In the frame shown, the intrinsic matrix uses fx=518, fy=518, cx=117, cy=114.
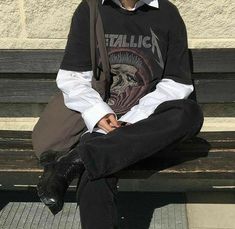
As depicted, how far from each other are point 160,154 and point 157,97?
0.32m

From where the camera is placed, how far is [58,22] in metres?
3.39

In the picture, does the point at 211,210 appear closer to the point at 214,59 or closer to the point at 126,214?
the point at 126,214

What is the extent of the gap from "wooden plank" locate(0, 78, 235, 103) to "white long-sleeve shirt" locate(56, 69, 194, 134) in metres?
0.44

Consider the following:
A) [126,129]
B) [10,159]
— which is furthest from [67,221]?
[126,129]

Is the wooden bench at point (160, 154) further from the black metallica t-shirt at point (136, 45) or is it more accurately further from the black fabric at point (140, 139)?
the black metallica t-shirt at point (136, 45)

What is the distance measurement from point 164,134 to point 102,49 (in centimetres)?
60

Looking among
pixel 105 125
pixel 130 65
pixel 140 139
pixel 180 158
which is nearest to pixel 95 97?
pixel 105 125

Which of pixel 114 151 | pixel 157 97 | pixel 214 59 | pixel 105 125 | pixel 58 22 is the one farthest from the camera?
pixel 58 22

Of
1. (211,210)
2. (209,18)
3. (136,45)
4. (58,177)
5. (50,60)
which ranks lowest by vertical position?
(211,210)

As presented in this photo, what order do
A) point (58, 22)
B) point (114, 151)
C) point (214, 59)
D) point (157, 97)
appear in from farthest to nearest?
point (58, 22), point (214, 59), point (157, 97), point (114, 151)

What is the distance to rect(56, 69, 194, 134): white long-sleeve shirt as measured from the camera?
9.14 ft

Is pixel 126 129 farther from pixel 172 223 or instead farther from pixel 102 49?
pixel 172 223

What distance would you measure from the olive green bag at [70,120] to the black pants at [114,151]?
0.91ft

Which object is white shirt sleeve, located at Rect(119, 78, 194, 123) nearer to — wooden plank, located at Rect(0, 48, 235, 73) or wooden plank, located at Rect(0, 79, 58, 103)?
wooden plank, located at Rect(0, 48, 235, 73)
